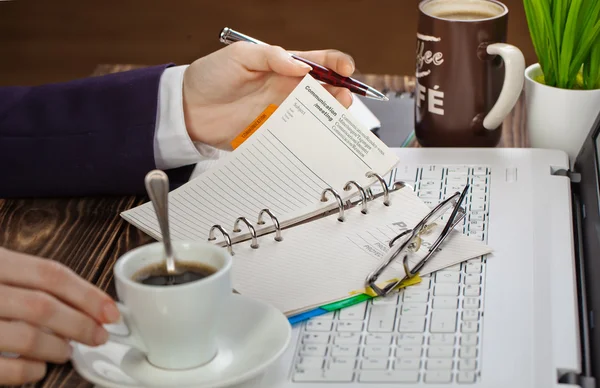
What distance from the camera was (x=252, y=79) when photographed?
1.18 meters

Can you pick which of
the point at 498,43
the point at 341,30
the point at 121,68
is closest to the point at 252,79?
the point at 498,43

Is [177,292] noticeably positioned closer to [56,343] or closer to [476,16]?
[56,343]

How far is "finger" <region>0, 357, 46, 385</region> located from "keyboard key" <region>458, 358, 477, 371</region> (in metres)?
0.36

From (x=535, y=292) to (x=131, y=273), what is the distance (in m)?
0.39

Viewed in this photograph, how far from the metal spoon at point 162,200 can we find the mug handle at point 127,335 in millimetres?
48

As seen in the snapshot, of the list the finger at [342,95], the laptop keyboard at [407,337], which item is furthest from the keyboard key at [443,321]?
the finger at [342,95]

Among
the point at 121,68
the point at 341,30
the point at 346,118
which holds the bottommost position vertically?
the point at 341,30

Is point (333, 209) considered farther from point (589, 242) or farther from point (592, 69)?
point (592, 69)

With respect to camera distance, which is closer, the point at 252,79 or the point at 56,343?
the point at 56,343

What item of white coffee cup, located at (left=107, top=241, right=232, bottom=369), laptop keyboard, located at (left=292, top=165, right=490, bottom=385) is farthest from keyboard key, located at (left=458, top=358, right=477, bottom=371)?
white coffee cup, located at (left=107, top=241, right=232, bottom=369)

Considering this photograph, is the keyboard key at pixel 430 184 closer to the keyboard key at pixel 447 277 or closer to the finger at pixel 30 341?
the keyboard key at pixel 447 277

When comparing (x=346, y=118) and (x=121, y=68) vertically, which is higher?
(x=346, y=118)

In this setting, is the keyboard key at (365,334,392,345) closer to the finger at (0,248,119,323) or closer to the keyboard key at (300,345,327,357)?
the keyboard key at (300,345,327,357)

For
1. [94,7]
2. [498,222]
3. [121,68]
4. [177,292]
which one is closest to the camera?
[177,292]
